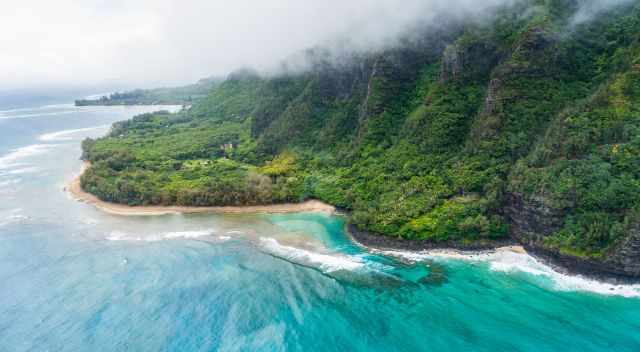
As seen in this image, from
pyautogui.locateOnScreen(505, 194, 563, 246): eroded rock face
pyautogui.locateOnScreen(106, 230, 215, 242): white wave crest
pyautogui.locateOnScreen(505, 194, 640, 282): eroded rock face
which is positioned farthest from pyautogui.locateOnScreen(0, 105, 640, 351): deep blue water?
pyautogui.locateOnScreen(505, 194, 563, 246): eroded rock face

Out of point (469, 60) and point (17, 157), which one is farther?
point (17, 157)

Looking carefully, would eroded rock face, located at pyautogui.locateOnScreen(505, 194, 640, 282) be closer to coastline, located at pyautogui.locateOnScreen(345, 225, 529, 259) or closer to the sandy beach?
coastline, located at pyautogui.locateOnScreen(345, 225, 529, 259)

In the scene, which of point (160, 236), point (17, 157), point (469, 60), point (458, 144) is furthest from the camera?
point (17, 157)

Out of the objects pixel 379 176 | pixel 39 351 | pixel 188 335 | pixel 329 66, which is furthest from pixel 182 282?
pixel 329 66

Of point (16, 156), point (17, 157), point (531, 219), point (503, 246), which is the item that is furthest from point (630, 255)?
point (16, 156)

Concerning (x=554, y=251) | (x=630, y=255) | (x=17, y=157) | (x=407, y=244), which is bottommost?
(x=407, y=244)

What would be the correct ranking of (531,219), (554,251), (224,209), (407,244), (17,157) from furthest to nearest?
(17,157), (224,209), (407,244), (531,219), (554,251)

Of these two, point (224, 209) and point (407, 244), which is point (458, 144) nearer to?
point (407, 244)

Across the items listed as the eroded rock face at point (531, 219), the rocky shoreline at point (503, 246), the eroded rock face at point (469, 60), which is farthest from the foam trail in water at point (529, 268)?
the eroded rock face at point (469, 60)

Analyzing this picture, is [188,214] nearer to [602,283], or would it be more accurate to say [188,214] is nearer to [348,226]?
[348,226]
